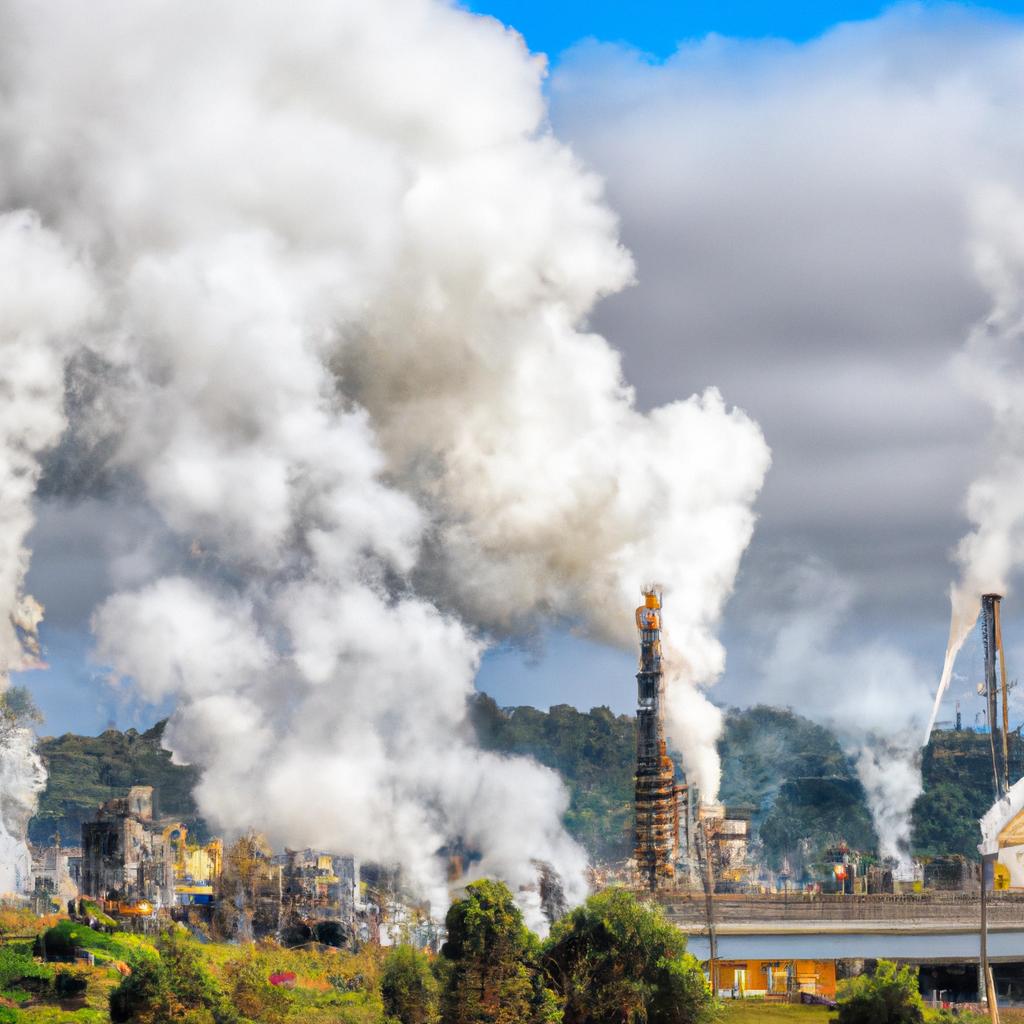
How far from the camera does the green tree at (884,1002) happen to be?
45312mm

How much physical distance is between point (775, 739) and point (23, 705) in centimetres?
7111

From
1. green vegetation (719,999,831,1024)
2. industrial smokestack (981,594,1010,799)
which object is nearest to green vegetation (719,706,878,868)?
industrial smokestack (981,594,1010,799)

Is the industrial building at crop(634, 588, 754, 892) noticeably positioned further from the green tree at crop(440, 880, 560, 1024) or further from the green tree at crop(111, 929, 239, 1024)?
the green tree at crop(111, 929, 239, 1024)

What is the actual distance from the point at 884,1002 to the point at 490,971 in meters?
10.2

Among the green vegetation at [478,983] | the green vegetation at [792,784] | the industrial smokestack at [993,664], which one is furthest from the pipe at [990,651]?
the green vegetation at [478,983]

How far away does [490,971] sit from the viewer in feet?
153

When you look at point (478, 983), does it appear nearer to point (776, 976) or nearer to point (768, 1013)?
point (768, 1013)

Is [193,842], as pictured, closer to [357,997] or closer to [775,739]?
[357,997]

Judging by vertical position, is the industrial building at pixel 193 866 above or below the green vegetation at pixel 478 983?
above

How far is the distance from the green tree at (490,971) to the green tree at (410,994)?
5.94ft

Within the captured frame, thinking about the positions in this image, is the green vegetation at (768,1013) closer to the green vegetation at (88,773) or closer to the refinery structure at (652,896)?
the refinery structure at (652,896)

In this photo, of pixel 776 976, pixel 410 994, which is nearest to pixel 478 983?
pixel 410 994

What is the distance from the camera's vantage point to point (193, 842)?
295 ft

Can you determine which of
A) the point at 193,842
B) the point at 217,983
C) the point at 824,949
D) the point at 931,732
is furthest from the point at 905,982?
the point at 931,732
